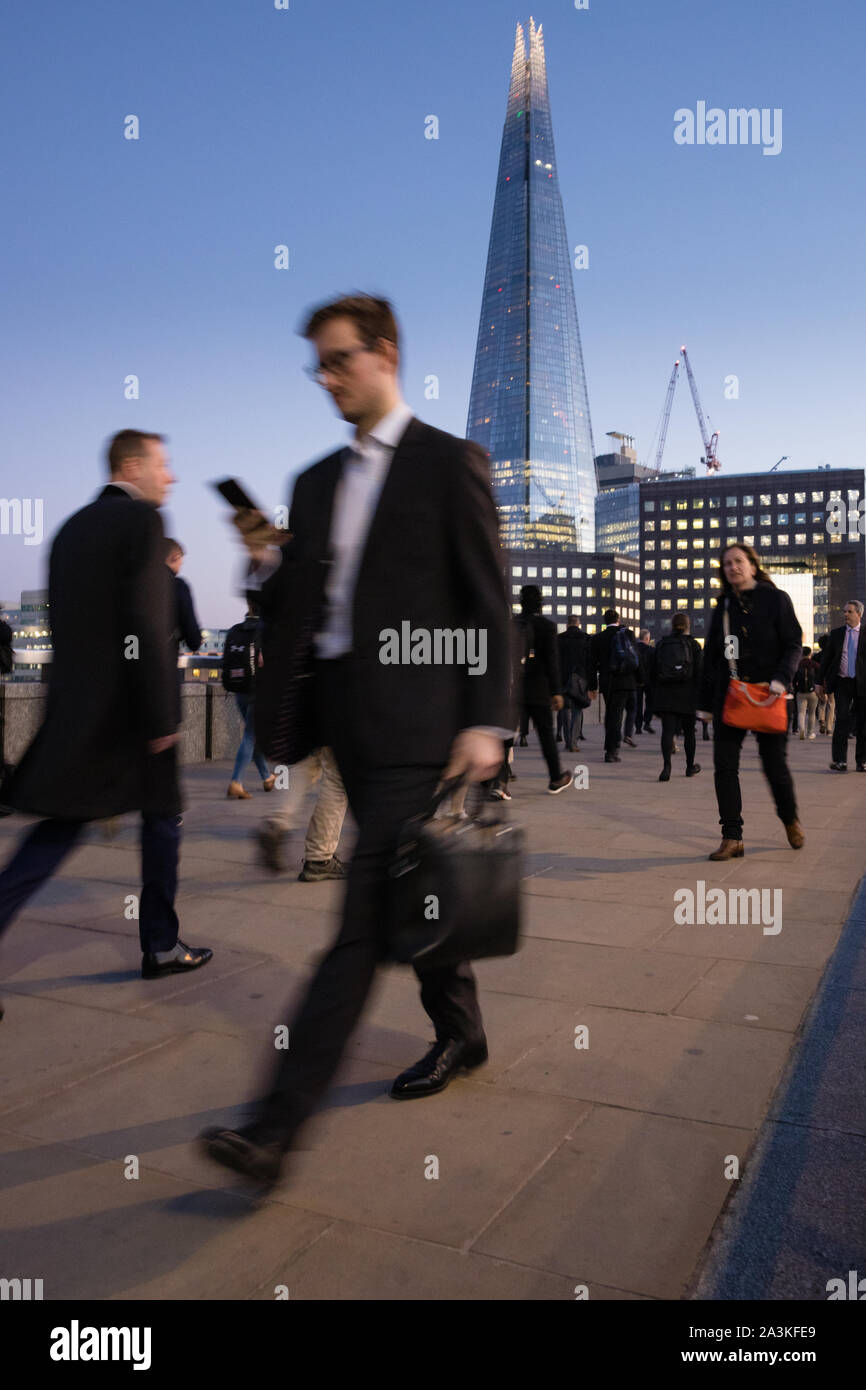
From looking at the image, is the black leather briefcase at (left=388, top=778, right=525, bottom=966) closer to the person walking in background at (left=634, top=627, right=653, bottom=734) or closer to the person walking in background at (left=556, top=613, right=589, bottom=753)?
the person walking in background at (left=556, top=613, right=589, bottom=753)

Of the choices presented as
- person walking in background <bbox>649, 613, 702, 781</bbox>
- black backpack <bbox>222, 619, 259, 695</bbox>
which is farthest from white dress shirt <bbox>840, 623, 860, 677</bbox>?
black backpack <bbox>222, 619, 259, 695</bbox>

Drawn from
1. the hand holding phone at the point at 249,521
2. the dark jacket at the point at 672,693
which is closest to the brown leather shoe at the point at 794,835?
the dark jacket at the point at 672,693

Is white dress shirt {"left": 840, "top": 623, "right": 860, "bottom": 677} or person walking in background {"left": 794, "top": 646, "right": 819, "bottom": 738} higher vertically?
white dress shirt {"left": 840, "top": 623, "right": 860, "bottom": 677}

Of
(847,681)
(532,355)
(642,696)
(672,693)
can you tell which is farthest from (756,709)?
(532,355)

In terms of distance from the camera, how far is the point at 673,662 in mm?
11805

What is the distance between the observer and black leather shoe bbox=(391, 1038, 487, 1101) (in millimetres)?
2838

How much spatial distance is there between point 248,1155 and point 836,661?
1219 cm

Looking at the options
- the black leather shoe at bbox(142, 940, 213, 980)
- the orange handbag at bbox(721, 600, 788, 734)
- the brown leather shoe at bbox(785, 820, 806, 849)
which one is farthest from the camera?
the brown leather shoe at bbox(785, 820, 806, 849)

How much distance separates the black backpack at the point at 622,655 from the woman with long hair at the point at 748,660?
682cm

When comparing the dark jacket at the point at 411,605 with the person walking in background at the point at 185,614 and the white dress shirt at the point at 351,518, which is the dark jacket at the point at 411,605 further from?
the person walking in background at the point at 185,614

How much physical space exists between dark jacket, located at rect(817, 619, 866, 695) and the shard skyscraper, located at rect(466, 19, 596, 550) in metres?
169

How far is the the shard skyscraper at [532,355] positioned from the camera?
180 meters

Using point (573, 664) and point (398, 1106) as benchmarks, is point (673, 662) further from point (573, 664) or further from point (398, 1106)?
point (398, 1106)

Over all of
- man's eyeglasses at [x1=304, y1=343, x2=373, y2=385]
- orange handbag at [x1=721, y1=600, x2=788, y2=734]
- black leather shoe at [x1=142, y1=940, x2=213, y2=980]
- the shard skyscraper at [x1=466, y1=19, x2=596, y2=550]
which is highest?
the shard skyscraper at [x1=466, y1=19, x2=596, y2=550]
